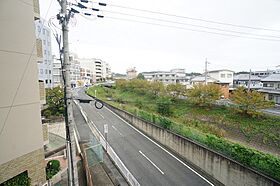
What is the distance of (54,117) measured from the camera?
2033 cm

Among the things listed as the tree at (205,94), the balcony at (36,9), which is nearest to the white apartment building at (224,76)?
the tree at (205,94)

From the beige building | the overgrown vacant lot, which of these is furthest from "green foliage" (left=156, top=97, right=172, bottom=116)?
the beige building

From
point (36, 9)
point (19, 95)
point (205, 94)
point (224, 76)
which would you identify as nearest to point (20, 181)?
point (19, 95)

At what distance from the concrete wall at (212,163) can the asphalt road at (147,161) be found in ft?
2.65

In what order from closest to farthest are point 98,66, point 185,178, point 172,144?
point 185,178
point 172,144
point 98,66

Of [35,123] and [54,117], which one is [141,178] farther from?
[54,117]

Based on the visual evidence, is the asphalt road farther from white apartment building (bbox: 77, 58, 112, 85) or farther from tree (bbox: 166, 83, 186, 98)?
white apartment building (bbox: 77, 58, 112, 85)

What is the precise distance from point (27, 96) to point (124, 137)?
14.7 metres

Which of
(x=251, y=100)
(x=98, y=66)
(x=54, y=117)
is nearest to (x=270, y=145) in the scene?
(x=251, y=100)

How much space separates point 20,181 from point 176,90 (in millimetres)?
30520

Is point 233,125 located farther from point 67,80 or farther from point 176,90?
point 67,80

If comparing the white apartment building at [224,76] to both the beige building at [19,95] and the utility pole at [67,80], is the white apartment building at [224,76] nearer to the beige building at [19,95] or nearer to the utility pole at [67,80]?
the beige building at [19,95]

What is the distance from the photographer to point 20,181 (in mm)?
6594

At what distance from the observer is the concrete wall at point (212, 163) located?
975 cm
